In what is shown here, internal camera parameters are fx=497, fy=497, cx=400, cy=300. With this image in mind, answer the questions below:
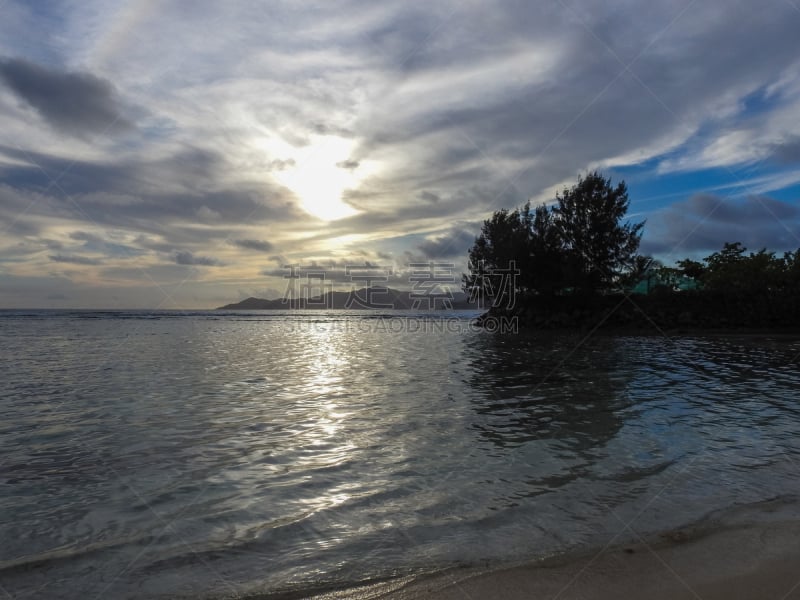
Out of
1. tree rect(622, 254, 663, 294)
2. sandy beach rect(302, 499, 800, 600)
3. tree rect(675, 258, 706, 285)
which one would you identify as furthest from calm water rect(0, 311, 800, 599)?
tree rect(675, 258, 706, 285)

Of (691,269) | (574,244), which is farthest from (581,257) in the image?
(691,269)

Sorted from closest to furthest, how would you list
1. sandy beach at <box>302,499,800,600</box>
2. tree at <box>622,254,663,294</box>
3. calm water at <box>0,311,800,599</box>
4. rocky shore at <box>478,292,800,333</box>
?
1. sandy beach at <box>302,499,800,600</box>
2. calm water at <box>0,311,800,599</box>
3. rocky shore at <box>478,292,800,333</box>
4. tree at <box>622,254,663,294</box>

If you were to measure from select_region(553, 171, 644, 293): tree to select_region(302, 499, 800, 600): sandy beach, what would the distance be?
47.4 m

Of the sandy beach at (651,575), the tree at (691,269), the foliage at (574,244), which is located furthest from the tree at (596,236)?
the sandy beach at (651,575)

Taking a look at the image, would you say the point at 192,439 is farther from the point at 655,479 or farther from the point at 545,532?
the point at 655,479

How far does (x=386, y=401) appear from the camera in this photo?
1167 cm

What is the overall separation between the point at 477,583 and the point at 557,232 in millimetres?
51602

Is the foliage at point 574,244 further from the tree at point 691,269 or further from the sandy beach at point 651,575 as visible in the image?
the sandy beach at point 651,575

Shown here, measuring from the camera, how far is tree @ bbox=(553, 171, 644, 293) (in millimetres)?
50219

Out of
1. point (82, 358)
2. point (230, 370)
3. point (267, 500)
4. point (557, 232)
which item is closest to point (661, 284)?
point (557, 232)

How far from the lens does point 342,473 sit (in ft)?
21.8

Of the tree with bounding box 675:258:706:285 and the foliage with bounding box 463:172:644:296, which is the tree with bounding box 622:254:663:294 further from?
the tree with bounding box 675:258:706:285

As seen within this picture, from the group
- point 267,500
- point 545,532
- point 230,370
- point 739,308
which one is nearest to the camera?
point 545,532

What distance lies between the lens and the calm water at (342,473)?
173 inches
